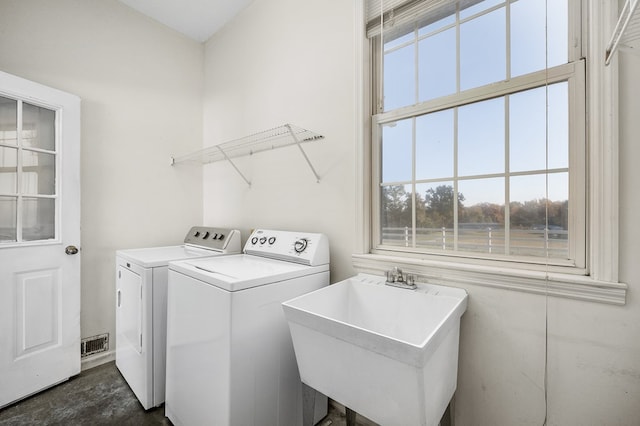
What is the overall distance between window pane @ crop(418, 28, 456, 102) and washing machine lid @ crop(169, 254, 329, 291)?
1115 mm

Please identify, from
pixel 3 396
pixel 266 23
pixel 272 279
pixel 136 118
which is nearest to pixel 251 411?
pixel 272 279

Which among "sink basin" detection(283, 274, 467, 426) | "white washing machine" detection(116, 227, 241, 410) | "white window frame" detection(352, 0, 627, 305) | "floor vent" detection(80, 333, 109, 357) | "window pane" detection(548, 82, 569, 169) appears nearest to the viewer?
"sink basin" detection(283, 274, 467, 426)

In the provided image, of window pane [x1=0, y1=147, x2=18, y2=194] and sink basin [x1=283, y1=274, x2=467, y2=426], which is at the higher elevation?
window pane [x1=0, y1=147, x2=18, y2=194]

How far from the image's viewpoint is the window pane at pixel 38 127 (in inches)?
69.6

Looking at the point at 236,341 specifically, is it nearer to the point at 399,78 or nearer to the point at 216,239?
the point at 216,239

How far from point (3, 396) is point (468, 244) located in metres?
2.79

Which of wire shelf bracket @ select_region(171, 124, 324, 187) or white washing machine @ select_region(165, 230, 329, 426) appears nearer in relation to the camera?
white washing machine @ select_region(165, 230, 329, 426)

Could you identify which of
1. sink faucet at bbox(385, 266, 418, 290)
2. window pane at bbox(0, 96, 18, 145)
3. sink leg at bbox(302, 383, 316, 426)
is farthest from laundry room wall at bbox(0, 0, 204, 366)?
sink faucet at bbox(385, 266, 418, 290)

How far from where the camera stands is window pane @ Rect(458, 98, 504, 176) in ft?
3.96

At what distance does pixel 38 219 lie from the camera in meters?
1.81

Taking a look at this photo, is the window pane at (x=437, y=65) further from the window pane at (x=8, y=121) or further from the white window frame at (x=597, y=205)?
the window pane at (x=8, y=121)

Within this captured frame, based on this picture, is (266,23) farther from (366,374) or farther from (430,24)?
(366,374)

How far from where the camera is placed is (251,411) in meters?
1.18

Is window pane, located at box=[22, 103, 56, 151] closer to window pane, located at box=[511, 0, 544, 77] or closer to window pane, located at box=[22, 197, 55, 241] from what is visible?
window pane, located at box=[22, 197, 55, 241]
